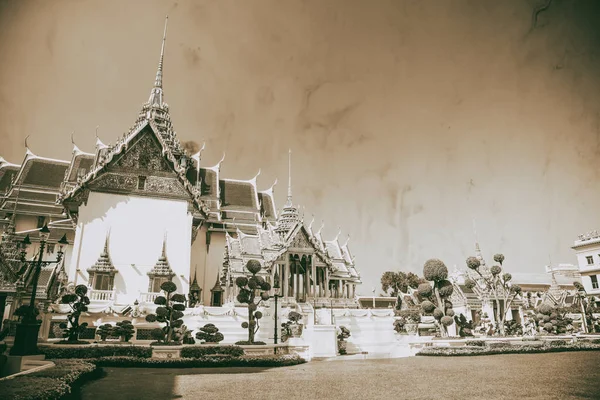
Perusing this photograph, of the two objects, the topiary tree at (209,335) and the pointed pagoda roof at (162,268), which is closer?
the topiary tree at (209,335)

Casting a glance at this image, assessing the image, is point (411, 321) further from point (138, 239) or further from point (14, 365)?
point (14, 365)

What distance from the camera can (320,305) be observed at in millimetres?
25672

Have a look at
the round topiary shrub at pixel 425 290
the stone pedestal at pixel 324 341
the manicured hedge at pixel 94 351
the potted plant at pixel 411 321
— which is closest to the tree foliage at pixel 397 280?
the potted plant at pixel 411 321

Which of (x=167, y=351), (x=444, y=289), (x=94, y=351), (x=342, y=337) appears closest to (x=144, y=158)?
(x=94, y=351)


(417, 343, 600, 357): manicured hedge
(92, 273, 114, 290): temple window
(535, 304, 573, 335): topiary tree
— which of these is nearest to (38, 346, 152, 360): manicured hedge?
(92, 273, 114, 290): temple window

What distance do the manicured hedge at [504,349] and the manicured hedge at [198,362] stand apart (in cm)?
707

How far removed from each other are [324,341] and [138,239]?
15.0m

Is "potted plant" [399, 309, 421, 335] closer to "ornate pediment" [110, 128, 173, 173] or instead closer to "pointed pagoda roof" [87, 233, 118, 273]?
"pointed pagoda roof" [87, 233, 118, 273]

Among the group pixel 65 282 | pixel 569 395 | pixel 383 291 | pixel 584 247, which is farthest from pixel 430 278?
pixel 383 291

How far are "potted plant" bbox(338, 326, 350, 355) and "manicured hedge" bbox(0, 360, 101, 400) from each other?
43.8 feet

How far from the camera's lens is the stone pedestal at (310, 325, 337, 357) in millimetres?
18578

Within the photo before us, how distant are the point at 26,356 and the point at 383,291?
6142 cm

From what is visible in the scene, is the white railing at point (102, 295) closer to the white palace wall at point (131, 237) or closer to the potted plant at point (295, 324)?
the white palace wall at point (131, 237)

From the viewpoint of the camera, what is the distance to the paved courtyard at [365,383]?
27.7 feet
